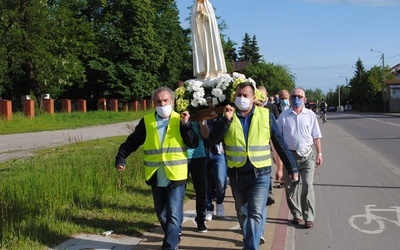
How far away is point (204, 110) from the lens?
5691mm

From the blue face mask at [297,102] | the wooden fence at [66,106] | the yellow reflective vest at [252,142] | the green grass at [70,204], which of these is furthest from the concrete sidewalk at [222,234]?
the wooden fence at [66,106]

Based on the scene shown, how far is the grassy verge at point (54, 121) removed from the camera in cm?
2957

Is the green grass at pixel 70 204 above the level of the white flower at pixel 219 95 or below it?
below

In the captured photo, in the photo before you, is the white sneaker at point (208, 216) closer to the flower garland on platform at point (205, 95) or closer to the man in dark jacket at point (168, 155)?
the man in dark jacket at point (168, 155)

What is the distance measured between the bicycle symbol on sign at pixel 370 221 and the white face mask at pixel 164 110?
316 cm

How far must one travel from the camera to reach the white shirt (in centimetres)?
684

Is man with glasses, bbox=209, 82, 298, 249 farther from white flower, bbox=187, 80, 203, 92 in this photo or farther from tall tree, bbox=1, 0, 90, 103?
tall tree, bbox=1, 0, 90, 103

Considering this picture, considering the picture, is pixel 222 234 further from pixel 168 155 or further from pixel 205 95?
pixel 205 95

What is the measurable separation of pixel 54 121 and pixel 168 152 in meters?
30.2

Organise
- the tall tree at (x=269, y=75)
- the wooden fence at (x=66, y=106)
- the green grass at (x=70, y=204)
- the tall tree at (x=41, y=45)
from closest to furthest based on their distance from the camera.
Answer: the green grass at (x=70, y=204) → the wooden fence at (x=66, y=106) → the tall tree at (x=41, y=45) → the tall tree at (x=269, y=75)

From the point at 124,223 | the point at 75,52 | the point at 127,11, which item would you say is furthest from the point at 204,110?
the point at 127,11

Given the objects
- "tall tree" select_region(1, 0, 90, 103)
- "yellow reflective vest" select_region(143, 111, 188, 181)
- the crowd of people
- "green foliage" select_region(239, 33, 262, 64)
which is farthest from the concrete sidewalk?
"green foliage" select_region(239, 33, 262, 64)

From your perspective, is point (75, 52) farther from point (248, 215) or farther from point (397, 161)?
point (248, 215)

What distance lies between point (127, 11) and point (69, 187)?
4502 cm
